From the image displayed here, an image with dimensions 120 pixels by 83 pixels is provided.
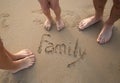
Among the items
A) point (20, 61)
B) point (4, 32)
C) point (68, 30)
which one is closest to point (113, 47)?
point (68, 30)

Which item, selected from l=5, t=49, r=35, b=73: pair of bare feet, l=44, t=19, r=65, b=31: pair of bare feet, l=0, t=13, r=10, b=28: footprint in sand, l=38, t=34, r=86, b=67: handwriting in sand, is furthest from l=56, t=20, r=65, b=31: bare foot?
l=0, t=13, r=10, b=28: footprint in sand

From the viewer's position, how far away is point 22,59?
4.68 ft

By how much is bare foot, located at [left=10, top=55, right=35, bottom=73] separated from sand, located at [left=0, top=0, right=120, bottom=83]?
33 mm

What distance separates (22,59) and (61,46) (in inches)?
11.7

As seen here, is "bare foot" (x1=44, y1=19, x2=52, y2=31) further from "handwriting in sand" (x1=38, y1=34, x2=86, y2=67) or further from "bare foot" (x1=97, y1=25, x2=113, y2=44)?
"bare foot" (x1=97, y1=25, x2=113, y2=44)

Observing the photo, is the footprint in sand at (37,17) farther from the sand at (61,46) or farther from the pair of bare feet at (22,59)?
the pair of bare feet at (22,59)

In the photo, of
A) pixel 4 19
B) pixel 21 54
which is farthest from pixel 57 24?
pixel 4 19

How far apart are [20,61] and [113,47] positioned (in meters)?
0.65

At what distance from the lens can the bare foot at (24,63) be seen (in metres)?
1.39

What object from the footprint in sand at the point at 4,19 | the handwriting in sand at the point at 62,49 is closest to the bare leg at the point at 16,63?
the handwriting in sand at the point at 62,49

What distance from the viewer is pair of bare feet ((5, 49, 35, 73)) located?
1379mm

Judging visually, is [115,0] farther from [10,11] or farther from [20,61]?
[10,11]

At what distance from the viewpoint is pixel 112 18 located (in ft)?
4.54

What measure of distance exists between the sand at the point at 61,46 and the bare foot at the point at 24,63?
3 centimetres
